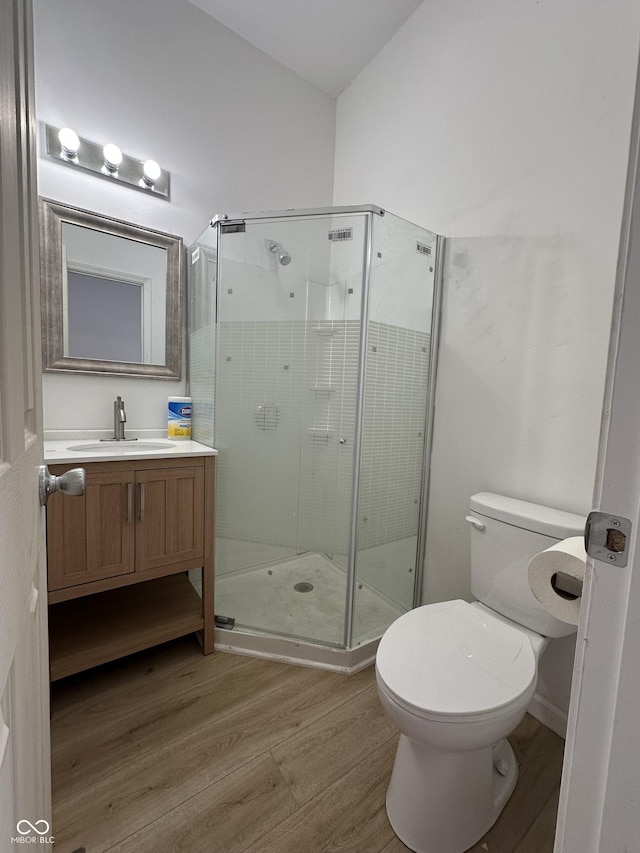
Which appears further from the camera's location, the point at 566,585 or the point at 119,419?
the point at 119,419

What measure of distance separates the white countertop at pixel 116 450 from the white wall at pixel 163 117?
12cm

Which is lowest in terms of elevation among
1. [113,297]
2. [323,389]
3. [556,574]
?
[556,574]

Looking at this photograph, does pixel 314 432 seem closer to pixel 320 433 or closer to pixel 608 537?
pixel 320 433

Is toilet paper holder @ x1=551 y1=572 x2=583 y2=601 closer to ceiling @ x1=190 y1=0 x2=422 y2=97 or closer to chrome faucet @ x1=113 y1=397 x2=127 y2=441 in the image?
chrome faucet @ x1=113 y1=397 x2=127 y2=441

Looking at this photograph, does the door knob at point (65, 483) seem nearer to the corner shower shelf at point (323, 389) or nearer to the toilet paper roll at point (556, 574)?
the toilet paper roll at point (556, 574)

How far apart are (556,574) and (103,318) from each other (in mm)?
1989

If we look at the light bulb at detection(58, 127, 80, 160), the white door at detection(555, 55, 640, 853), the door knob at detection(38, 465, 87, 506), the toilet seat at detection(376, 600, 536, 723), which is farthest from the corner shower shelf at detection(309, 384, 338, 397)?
the light bulb at detection(58, 127, 80, 160)

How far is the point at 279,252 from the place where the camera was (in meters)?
1.80

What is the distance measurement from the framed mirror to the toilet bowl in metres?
1.66

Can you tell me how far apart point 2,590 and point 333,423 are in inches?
56.6

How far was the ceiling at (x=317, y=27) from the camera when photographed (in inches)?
69.7

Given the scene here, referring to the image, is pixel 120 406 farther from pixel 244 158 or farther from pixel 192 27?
pixel 192 27
